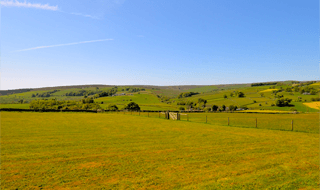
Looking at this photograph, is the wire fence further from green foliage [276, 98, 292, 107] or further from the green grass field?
green foliage [276, 98, 292, 107]

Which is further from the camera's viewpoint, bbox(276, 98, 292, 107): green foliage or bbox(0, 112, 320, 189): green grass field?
bbox(276, 98, 292, 107): green foliage

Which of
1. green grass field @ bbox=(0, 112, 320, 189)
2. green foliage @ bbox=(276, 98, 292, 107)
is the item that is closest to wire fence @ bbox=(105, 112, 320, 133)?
green grass field @ bbox=(0, 112, 320, 189)

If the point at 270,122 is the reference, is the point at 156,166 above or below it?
above

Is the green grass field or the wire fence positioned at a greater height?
the green grass field

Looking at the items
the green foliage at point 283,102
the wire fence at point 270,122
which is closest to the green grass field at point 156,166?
the wire fence at point 270,122

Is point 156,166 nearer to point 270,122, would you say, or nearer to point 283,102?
point 270,122

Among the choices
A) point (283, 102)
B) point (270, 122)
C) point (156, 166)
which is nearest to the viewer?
point (156, 166)

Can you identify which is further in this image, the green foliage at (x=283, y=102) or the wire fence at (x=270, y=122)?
the green foliage at (x=283, y=102)

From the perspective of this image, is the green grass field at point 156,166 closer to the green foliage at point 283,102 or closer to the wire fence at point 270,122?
the wire fence at point 270,122

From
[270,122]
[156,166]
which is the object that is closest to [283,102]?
[270,122]

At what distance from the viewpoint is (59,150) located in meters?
14.9

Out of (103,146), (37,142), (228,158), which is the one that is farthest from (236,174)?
(37,142)

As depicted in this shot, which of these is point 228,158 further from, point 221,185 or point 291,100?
point 291,100

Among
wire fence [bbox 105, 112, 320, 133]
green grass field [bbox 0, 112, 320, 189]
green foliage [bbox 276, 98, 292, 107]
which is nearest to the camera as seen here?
green grass field [bbox 0, 112, 320, 189]
